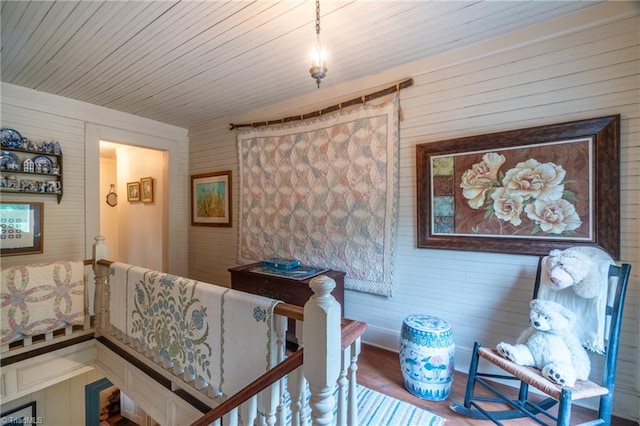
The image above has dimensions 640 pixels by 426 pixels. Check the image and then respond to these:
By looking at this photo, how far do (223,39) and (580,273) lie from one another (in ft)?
8.85

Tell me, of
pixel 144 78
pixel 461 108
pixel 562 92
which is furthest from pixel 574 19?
pixel 144 78

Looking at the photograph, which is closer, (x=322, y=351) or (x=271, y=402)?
(x=322, y=351)

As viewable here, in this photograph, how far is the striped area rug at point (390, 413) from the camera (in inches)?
63.8

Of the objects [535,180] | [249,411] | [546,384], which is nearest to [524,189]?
[535,180]

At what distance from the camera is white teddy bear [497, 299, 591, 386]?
146cm

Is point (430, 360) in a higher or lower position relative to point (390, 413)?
higher

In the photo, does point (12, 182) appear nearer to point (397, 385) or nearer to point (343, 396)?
point (343, 396)

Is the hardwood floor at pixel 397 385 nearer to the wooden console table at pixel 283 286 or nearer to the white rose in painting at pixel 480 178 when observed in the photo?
the wooden console table at pixel 283 286

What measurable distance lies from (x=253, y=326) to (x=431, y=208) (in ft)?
5.34

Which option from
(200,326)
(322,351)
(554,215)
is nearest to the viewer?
(322,351)

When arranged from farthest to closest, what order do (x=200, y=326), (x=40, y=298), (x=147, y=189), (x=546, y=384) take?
(x=147, y=189) → (x=40, y=298) → (x=200, y=326) → (x=546, y=384)

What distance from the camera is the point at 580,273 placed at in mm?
1507

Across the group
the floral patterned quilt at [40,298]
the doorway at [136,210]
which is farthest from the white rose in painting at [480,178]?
the doorway at [136,210]

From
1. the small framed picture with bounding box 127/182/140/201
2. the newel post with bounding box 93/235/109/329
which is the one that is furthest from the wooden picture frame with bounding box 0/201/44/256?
the small framed picture with bounding box 127/182/140/201
